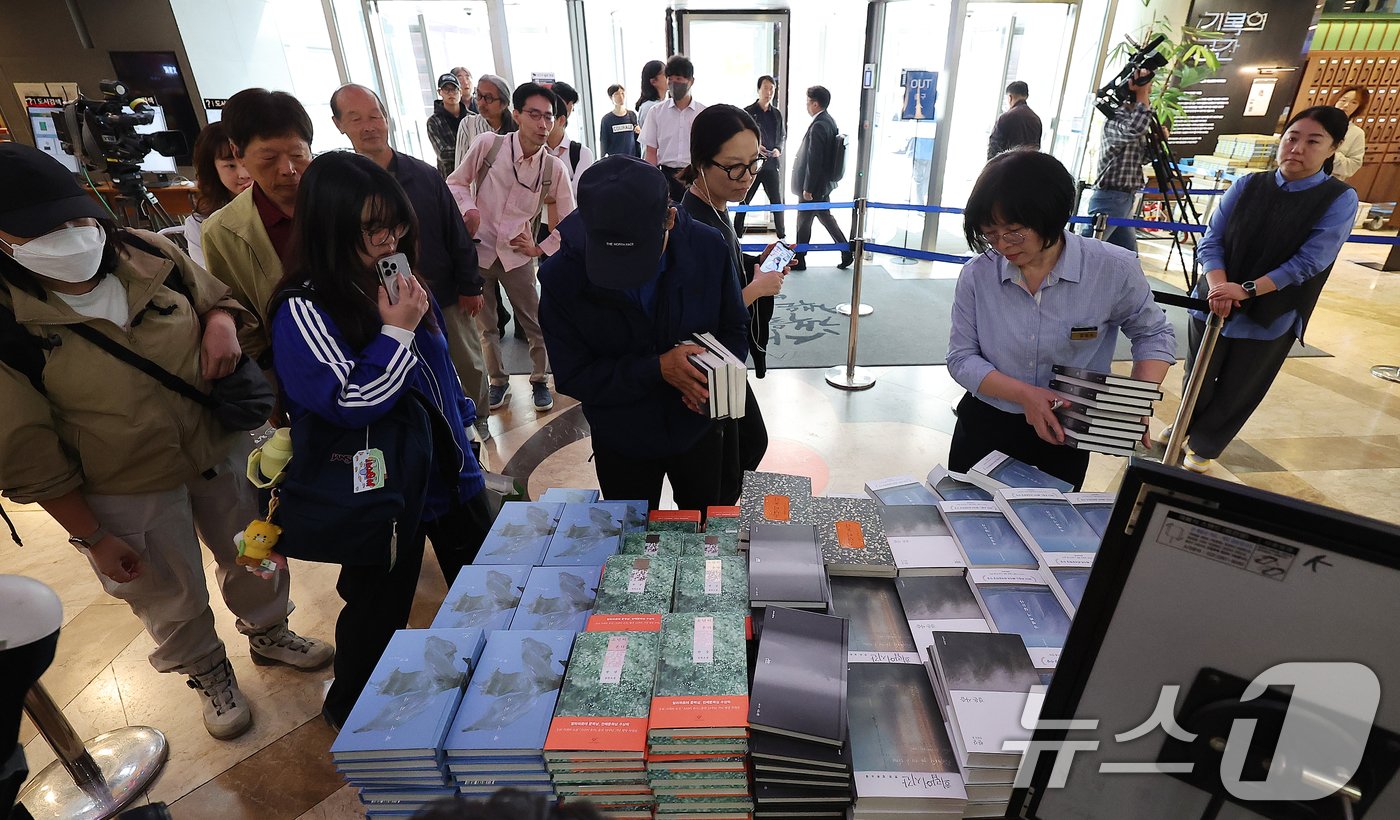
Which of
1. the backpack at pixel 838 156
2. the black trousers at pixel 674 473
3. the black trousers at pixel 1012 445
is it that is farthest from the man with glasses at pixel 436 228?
the backpack at pixel 838 156

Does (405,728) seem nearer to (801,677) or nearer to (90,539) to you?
(801,677)

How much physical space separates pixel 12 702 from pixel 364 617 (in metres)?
0.86

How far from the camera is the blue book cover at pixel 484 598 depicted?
1.35 meters

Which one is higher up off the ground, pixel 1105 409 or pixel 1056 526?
pixel 1105 409

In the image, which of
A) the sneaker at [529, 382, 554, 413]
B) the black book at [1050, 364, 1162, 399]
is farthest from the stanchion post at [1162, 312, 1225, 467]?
the sneaker at [529, 382, 554, 413]

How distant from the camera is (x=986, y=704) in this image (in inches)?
40.5

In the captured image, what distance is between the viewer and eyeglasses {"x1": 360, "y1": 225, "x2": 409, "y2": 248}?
152cm

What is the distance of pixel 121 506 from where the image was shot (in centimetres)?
175

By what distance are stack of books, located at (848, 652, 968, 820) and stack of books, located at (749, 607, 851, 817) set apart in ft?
0.15

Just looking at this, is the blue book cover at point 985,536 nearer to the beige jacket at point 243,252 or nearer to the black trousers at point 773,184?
the beige jacket at point 243,252

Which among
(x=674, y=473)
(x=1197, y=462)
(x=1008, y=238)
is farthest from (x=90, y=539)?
(x=1197, y=462)

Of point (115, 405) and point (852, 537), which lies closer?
point (852, 537)

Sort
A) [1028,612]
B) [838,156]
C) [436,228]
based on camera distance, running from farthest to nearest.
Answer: [838,156] < [436,228] < [1028,612]

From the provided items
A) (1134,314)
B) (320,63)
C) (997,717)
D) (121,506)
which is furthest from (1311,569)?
(320,63)
